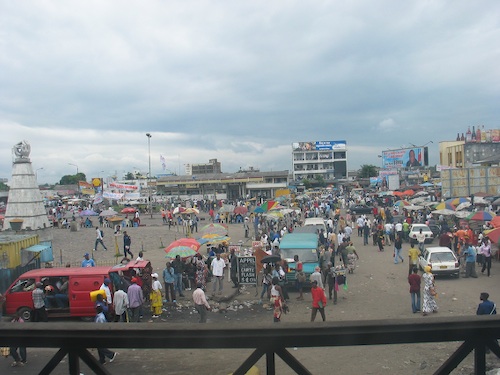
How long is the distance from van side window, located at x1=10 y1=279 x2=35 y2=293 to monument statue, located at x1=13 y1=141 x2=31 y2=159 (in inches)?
642

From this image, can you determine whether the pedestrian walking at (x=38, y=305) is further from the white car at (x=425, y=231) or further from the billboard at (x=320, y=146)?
the billboard at (x=320, y=146)

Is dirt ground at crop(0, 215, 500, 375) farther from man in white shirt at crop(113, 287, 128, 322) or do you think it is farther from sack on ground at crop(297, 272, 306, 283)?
man in white shirt at crop(113, 287, 128, 322)

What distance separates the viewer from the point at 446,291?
1477cm

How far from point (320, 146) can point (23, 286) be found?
98.3 meters

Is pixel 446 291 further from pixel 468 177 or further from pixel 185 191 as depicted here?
pixel 185 191

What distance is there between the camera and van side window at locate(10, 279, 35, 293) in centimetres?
1287

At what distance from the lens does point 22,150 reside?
26.7 meters

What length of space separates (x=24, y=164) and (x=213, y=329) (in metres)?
28.4

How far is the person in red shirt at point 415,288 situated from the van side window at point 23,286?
11077 millimetres

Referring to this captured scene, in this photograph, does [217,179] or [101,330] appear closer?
[101,330]

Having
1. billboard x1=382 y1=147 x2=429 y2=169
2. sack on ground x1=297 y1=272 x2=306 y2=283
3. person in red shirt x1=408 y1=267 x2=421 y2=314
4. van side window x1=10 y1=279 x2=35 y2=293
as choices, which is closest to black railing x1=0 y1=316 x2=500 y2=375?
person in red shirt x1=408 y1=267 x2=421 y2=314

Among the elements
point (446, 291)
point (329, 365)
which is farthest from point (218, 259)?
point (329, 365)

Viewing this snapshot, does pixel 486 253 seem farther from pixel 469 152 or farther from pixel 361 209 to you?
pixel 469 152

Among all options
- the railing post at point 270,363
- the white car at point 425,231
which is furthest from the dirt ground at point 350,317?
the white car at point 425,231
